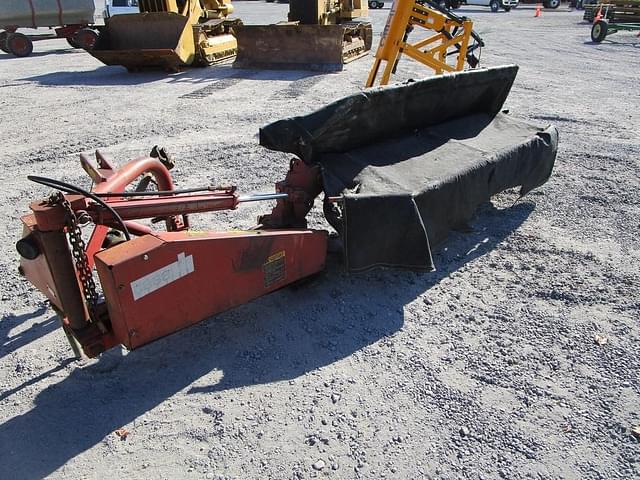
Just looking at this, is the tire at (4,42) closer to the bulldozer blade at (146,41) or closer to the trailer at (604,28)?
the bulldozer blade at (146,41)

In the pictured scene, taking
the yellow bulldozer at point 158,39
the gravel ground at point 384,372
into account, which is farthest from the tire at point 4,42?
the gravel ground at point 384,372

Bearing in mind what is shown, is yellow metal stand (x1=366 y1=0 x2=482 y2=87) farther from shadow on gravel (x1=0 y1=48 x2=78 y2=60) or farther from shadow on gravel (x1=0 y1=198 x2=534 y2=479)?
shadow on gravel (x1=0 y1=48 x2=78 y2=60)

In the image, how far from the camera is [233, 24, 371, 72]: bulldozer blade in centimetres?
A: 1110

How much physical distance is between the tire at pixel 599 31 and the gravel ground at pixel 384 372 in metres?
14.4

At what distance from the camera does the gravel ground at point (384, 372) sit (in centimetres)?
232

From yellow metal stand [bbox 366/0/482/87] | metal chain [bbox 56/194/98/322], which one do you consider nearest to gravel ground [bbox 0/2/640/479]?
metal chain [bbox 56/194/98/322]

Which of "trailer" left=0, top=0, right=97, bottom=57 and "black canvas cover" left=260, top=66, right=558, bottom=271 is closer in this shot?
"black canvas cover" left=260, top=66, right=558, bottom=271

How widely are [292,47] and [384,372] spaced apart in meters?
10.1

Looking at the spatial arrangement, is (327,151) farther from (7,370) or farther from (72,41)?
(72,41)

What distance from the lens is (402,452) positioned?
7.70 ft

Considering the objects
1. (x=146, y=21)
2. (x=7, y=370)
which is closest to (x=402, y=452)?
(x=7, y=370)

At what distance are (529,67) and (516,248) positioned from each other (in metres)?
9.46

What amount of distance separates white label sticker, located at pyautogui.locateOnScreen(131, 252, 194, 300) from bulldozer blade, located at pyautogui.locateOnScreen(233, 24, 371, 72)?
9.35 meters

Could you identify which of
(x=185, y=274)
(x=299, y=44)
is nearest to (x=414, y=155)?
(x=185, y=274)
